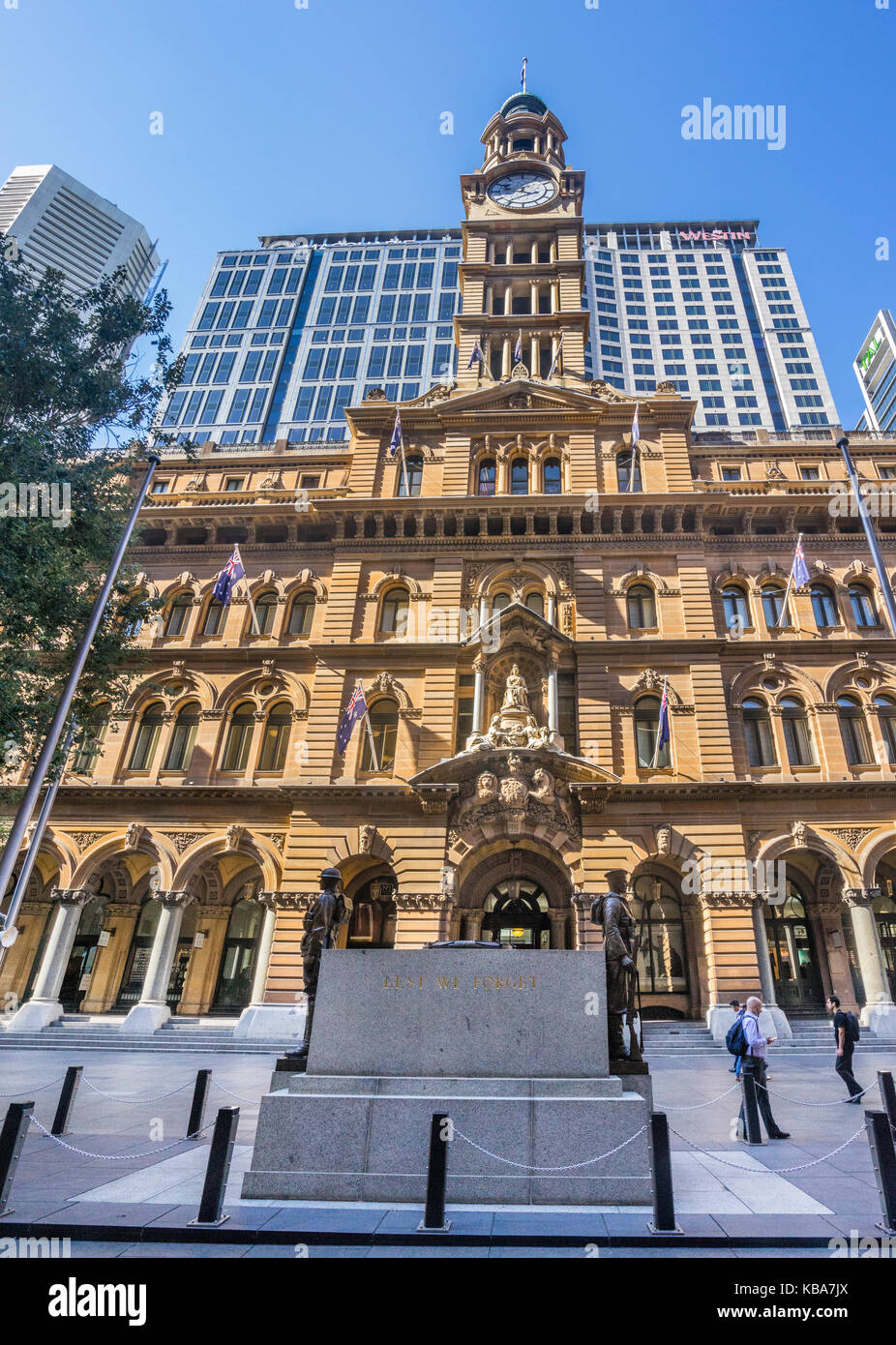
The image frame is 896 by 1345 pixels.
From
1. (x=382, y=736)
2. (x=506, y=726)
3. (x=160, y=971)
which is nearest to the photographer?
(x=160, y=971)

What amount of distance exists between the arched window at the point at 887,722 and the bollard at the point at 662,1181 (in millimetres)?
23820

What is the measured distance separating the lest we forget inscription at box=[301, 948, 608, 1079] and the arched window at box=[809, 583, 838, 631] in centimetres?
2476

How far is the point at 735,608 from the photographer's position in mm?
29281

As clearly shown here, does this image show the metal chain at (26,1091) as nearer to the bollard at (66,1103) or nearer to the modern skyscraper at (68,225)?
the bollard at (66,1103)

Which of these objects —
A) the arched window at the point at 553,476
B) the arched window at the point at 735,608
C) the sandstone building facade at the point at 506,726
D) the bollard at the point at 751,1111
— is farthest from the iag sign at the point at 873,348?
the bollard at the point at 751,1111

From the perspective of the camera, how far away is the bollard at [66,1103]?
33.6 feet

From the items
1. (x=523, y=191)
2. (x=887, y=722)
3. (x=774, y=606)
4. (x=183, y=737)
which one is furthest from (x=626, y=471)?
(x=523, y=191)

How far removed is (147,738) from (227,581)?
8304mm

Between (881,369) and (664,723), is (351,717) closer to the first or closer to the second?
(664,723)

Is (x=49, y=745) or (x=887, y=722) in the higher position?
(x=887, y=722)

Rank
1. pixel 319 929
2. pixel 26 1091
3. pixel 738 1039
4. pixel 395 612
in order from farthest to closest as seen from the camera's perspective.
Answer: pixel 395 612
pixel 26 1091
pixel 738 1039
pixel 319 929

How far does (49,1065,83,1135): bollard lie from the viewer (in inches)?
403

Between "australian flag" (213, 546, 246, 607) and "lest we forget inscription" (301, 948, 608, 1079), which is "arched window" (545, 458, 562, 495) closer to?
"australian flag" (213, 546, 246, 607)

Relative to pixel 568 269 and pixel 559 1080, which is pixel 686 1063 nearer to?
pixel 559 1080
